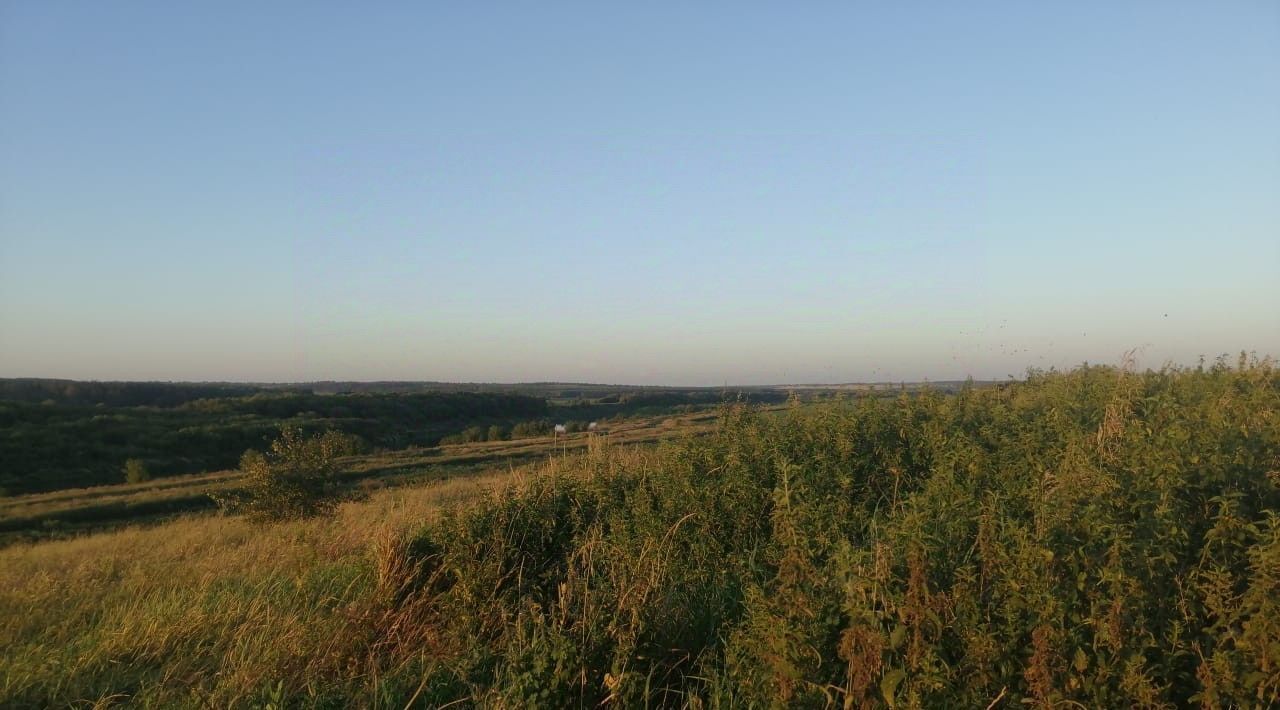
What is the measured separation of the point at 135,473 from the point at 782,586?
43636 millimetres

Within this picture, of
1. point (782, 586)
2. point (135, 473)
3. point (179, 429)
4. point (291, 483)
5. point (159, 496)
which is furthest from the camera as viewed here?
point (179, 429)

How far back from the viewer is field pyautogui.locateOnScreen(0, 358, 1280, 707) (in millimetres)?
3787

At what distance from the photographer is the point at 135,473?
40.0 meters

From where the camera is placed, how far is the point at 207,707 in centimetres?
448

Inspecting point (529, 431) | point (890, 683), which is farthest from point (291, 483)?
point (529, 431)

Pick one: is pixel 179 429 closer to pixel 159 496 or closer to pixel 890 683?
pixel 159 496

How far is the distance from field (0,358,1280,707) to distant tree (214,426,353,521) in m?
6.10

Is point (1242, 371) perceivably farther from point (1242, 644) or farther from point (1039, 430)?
point (1242, 644)

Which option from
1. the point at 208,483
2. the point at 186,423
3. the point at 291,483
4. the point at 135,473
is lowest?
the point at 135,473

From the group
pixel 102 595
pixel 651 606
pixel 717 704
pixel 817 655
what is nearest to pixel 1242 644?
pixel 817 655

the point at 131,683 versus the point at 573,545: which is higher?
the point at 573,545

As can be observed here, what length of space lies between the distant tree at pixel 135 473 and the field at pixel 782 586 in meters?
35.0

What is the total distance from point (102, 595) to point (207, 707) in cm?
485

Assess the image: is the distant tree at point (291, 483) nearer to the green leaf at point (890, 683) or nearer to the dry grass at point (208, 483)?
the dry grass at point (208, 483)
